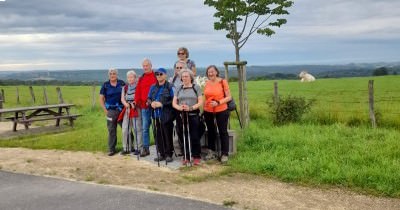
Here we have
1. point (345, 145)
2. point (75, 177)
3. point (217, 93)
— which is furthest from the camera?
point (345, 145)

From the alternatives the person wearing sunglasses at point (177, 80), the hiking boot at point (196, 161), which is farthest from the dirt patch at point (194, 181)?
the person wearing sunglasses at point (177, 80)

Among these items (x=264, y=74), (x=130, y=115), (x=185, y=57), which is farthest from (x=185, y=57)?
(x=264, y=74)

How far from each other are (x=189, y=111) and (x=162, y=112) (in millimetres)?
669

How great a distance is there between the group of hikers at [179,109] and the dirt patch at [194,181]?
1.62 feet

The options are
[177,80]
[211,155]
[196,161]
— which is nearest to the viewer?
[196,161]

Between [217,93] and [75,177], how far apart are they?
3043 mm

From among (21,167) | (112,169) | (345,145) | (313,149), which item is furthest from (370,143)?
(21,167)

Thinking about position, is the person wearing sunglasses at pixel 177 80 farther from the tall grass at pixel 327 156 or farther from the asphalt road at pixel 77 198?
the asphalt road at pixel 77 198

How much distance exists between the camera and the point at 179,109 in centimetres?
919

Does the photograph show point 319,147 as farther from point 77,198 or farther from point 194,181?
point 77,198

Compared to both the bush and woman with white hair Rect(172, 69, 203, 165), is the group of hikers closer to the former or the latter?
woman with white hair Rect(172, 69, 203, 165)

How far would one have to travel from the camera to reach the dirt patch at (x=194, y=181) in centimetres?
687

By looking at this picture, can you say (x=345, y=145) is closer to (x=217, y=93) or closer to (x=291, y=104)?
(x=217, y=93)

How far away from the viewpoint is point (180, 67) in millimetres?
9742
